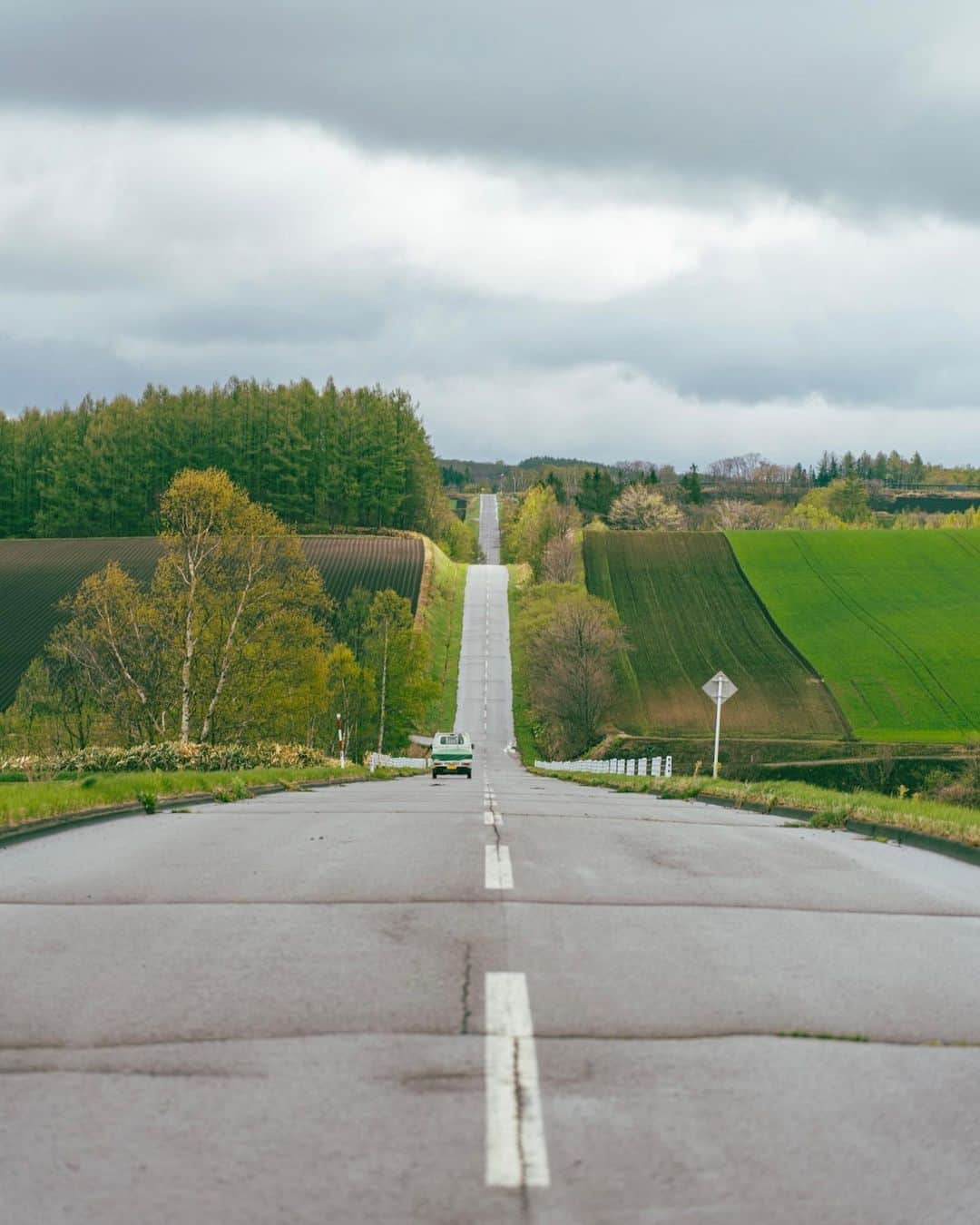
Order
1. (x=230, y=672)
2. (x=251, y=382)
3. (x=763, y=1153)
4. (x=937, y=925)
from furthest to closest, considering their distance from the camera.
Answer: (x=251, y=382) → (x=230, y=672) → (x=937, y=925) → (x=763, y=1153)

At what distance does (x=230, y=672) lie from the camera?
44.9 metres

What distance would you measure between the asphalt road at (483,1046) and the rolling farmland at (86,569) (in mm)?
77229

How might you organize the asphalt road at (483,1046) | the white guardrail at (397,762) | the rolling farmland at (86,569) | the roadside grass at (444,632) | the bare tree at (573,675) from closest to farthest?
the asphalt road at (483,1046) < the white guardrail at (397,762) < the bare tree at (573,675) < the rolling farmland at (86,569) < the roadside grass at (444,632)

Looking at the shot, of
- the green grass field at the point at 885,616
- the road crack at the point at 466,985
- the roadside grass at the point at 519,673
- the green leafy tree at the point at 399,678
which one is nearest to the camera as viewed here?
the road crack at the point at 466,985

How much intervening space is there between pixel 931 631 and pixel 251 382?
90.3 metres

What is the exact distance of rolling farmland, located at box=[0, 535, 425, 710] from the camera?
8900cm

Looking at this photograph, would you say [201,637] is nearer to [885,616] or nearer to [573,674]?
[573,674]

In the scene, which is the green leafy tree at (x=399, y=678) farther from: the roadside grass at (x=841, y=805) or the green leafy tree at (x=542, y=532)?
the roadside grass at (x=841, y=805)

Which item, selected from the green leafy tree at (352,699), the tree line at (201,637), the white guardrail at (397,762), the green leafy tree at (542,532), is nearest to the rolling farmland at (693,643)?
the green leafy tree at (542,532)

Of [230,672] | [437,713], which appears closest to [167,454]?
[437,713]

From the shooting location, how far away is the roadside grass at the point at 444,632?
95250 millimetres

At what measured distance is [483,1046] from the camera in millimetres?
4988

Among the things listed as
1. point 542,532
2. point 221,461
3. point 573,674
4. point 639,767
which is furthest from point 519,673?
point 639,767

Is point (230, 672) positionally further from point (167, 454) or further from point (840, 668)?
point (167, 454)
